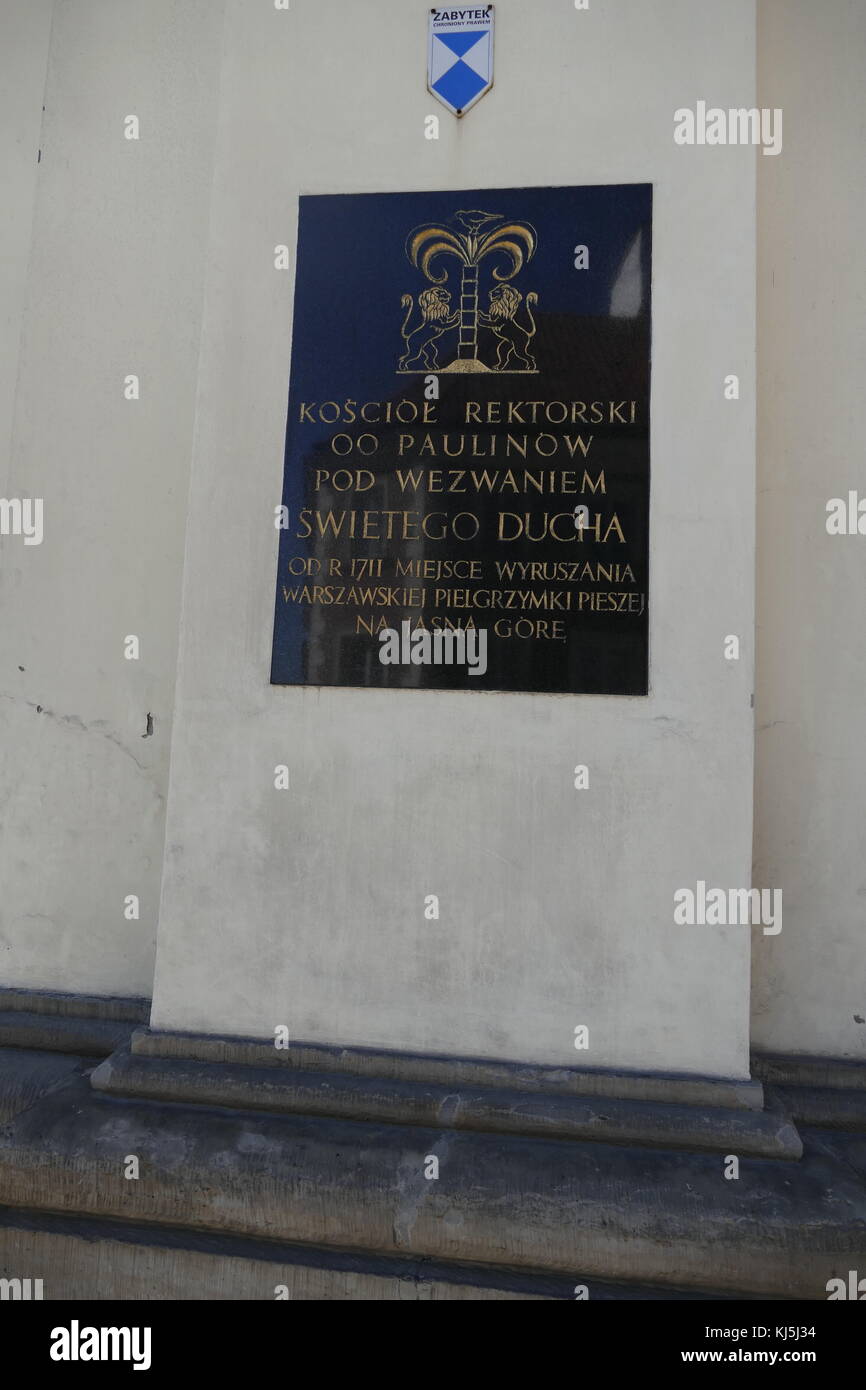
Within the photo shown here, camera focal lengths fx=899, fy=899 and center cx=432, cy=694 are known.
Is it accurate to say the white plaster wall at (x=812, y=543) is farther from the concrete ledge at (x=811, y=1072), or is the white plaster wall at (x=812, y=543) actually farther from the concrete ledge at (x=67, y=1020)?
the concrete ledge at (x=67, y=1020)

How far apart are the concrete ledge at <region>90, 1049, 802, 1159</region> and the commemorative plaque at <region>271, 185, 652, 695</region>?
4.02ft

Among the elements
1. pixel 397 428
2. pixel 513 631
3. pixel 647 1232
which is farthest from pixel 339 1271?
pixel 397 428

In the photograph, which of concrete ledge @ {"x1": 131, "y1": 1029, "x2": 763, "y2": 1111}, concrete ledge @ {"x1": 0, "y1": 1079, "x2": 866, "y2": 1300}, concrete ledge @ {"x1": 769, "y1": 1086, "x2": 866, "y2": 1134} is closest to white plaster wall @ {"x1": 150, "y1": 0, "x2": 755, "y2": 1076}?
concrete ledge @ {"x1": 131, "y1": 1029, "x2": 763, "y2": 1111}

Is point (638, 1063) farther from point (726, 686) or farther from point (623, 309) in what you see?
point (623, 309)

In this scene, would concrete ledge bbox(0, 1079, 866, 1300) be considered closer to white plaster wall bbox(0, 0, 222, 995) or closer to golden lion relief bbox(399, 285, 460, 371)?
white plaster wall bbox(0, 0, 222, 995)

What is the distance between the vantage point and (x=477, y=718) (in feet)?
9.38

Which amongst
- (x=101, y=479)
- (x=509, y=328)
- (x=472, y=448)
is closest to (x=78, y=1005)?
(x=101, y=479)

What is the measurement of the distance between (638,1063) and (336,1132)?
0.91 metres

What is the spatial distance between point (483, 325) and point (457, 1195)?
2618 mm

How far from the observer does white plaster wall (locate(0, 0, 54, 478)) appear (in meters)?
3.82

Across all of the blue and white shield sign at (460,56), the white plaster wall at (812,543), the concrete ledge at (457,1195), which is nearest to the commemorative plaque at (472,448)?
the blue and white shield sign at (460,56)

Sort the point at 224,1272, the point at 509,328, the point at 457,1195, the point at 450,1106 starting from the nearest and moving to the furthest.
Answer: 1. the point at 457,1195
2. the point at 224,1272
3. the point at 450,1106
4. the point at 509,328

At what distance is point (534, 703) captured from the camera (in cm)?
284

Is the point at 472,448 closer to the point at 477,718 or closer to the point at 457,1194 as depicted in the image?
the point at 477,718
